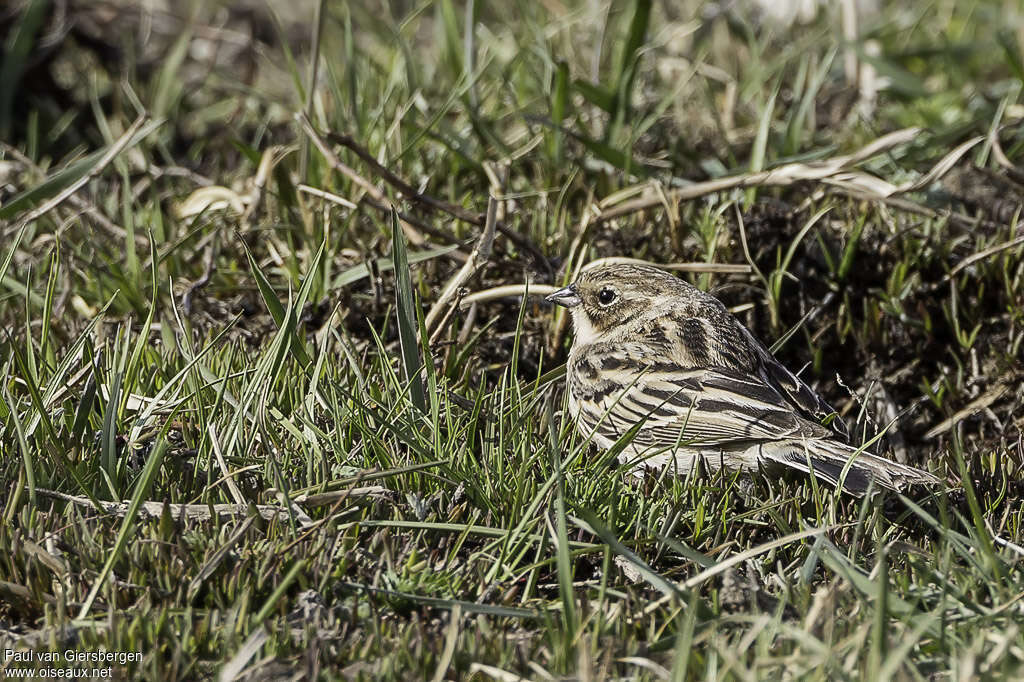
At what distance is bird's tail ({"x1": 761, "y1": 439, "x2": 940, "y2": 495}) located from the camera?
12.5ft

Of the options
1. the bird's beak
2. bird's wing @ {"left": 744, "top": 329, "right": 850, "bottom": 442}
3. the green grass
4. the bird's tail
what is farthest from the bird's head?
the bird's tail

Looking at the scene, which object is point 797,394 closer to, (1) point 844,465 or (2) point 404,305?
(1) point 844,465

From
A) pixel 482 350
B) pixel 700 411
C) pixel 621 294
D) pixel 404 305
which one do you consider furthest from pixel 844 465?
pixel 482 350

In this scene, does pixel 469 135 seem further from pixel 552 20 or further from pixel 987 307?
pixel 987 307

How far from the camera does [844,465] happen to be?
401cm

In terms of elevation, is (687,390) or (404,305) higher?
(404,305)

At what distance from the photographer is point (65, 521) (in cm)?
350

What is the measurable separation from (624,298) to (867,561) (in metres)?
1.77

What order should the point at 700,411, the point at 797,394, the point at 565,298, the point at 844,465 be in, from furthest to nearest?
the point at 565,298 → the point at 797,394 → the point at 700,411 → the point at 844,465

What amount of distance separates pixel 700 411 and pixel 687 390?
0.14 metres

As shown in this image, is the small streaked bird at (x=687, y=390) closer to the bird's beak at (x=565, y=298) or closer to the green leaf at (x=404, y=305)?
the bird's beak at (x=565, y=298)

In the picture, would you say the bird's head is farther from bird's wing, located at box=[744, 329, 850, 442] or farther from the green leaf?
the green leaf

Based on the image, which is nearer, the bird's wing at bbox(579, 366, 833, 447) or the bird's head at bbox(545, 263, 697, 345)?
the bird's wing at bbox(579, 366, 833, 447)

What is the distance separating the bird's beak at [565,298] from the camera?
16.4 feet
